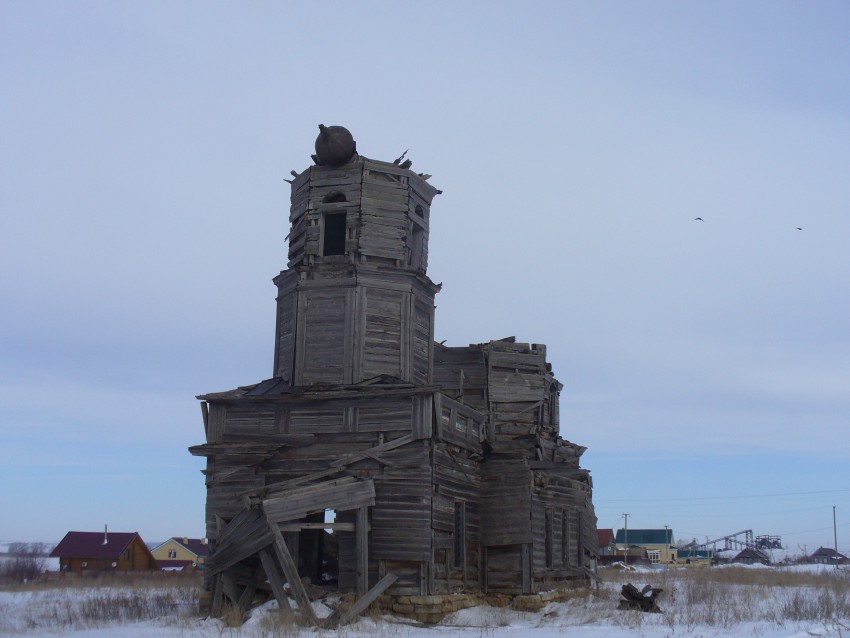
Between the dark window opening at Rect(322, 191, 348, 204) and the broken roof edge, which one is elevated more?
the dark window opening at Rect(322, 191, 348, 204)

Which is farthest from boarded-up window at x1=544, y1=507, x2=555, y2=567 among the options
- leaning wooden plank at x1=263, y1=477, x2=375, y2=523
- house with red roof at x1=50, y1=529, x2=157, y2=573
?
house with red roof at x1=50, y1=529, x2=157, y2=573

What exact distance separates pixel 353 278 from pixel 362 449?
514 centimetres

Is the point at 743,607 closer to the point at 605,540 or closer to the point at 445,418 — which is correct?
the point at 445,418

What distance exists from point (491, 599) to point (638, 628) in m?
7.37

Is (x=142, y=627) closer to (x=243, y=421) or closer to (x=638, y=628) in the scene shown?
(x=243, y=421)

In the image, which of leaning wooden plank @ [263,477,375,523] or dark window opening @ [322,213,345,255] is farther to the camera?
dark window opening @ [322,213,345,255]

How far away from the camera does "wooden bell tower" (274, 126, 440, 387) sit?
26.3 meters

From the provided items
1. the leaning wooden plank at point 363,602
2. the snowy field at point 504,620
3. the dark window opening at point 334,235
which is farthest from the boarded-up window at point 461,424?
the dark window opening at point 334,235

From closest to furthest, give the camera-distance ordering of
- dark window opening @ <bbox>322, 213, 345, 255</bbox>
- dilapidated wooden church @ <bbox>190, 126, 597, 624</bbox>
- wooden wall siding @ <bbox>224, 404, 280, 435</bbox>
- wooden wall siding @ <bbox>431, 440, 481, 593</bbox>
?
dilapidated wooden church @ <bbox>190, 126, 597, 624</bbox> → wooden wall siding @ <bbox>431, 440, 481, 593</bbox> → wooden wall siding @ <bbox>224, 404, 280, 435</bbox> → dark window opening @ <bbox>322, 213, 345, 255</bbox>

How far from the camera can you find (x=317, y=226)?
2764 centimetres

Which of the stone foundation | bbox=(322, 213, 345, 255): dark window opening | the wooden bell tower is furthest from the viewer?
bbox=(322, 213, 345, 255): dark window opening

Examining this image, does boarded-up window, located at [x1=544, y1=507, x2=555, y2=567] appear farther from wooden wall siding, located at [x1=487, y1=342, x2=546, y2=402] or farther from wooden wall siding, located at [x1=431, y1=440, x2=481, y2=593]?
wooden wall siding, located at [x1=487, y1=342, x2=546, y2=402]

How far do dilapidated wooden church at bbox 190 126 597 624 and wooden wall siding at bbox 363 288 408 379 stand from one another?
0.03 m

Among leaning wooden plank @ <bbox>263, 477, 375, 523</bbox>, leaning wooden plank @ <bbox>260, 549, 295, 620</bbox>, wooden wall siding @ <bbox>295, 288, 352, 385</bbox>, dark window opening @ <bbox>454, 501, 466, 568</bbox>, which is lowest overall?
leaning wooden plank @ <bbox>260, 549, 295, 620</bbox>
